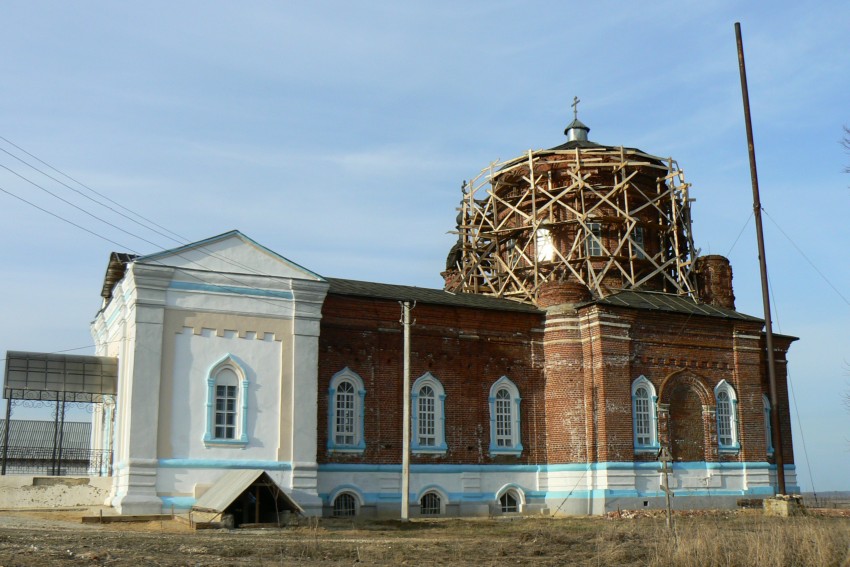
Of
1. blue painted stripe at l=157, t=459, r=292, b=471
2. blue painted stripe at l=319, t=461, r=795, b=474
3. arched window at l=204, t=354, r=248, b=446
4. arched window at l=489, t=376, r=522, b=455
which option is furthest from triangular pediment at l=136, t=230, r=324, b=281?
arched window at l=489, t=376, r=522, b=455

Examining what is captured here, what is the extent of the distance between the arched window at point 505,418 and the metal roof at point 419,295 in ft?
7.18

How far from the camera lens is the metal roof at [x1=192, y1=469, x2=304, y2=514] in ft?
61.1

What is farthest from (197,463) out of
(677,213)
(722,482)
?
(677,213)

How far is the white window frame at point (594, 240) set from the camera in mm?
30656

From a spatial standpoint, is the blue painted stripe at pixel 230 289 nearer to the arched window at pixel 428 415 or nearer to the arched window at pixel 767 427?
the arched window at pixel 428 415

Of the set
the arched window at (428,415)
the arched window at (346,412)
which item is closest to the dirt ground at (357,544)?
the arched window at (346,412)

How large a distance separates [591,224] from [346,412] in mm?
11905

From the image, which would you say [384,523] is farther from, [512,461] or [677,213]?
[677,213]

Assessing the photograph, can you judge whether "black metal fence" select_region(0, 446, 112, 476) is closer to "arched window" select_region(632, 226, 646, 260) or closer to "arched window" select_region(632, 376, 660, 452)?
"arched window" select_region(632, 376, 660, 452)

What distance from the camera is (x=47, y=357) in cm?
2355

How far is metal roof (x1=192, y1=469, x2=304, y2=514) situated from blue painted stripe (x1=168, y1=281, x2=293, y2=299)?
169 inches

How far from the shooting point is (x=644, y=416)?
26219 millimetres

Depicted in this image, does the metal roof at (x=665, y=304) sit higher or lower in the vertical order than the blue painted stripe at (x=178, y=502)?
higher

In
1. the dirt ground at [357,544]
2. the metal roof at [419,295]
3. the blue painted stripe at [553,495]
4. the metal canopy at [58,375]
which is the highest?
the metal roof at [419,295]
